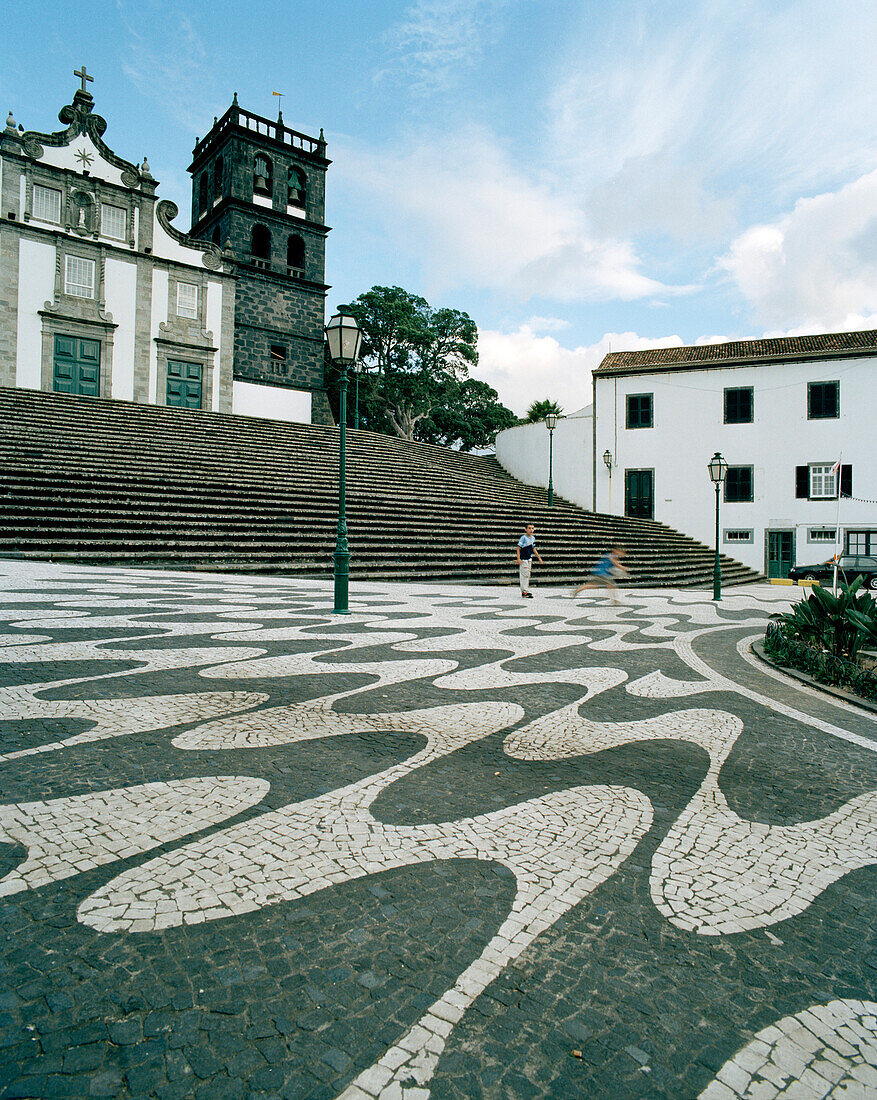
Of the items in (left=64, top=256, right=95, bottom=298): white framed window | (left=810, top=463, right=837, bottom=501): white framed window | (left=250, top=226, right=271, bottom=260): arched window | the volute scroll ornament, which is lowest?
(left=810, top=463, right=837, bottom=501): white framed window

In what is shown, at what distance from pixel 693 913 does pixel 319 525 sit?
14881 millimetres

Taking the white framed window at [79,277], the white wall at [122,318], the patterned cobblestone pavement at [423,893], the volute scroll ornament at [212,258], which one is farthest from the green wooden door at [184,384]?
the patterned cobblestone pavement at [423,893]

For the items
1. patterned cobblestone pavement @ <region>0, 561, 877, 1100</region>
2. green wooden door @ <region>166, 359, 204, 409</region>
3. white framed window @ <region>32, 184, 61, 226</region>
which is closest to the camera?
patterned cobblestone pavement @ <region>0, 561, 877, 1100</region>

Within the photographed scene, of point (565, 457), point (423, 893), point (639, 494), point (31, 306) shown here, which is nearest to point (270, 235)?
point (31, 306)

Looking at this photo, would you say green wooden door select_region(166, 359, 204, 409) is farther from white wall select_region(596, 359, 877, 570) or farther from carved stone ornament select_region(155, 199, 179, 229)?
white wall select_region(596, 359, 877, 570)

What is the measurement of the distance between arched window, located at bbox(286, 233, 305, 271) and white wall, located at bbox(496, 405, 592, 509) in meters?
16.0

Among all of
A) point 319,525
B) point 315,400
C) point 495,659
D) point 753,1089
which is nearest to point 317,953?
point 753,1089

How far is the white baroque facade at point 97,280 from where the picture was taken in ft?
87.8

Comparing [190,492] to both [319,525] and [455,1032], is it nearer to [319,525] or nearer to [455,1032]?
[319,525]

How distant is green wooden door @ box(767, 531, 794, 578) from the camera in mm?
28641

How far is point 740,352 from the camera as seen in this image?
30.2 m

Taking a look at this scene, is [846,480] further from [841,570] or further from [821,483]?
[841,570]

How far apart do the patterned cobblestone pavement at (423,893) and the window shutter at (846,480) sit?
89.0 feet

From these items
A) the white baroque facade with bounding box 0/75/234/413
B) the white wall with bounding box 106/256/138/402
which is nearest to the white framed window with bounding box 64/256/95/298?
the white baroque facade with bounding box 0/75/234/413
